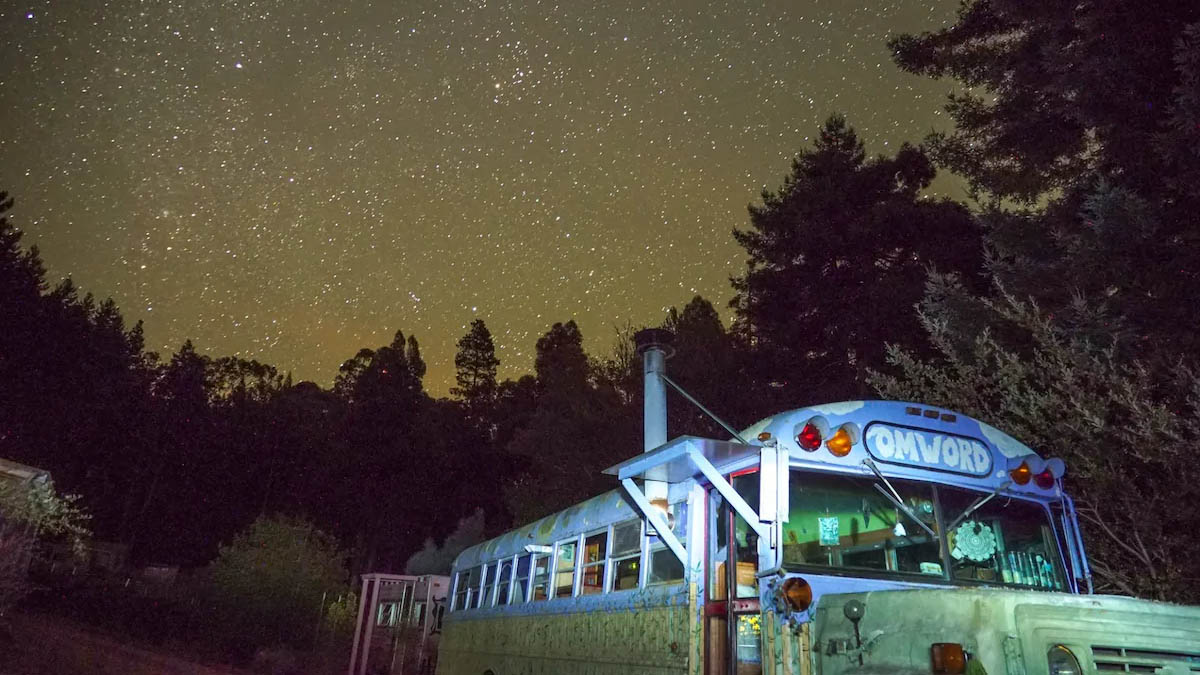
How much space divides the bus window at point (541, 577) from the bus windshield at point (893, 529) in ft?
13.7

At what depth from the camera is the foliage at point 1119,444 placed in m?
7.23

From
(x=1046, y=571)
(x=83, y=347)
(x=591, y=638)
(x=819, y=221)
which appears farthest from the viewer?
(x=83, y=347)

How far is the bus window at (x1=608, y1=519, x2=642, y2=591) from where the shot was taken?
6434 mm

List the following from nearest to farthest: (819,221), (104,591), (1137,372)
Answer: (1137,372) → (819,221) → (104,591)

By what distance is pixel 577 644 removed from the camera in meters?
7.06

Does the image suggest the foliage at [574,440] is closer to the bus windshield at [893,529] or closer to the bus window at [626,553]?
the bus window at [626,553]

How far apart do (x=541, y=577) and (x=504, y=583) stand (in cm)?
135

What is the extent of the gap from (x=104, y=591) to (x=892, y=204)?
2719 cm

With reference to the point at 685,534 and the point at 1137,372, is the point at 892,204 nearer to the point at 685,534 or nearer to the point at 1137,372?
the point at 1137,372

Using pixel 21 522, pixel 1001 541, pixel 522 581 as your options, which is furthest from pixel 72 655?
pixel 1001 541

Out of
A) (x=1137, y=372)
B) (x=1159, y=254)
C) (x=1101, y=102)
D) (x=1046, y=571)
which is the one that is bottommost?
(x=1046, y=571)

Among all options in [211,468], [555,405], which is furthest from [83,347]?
[555,405]

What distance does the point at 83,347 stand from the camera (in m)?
43.4

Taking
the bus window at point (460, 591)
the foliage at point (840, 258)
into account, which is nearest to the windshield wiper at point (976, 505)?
the bus window at point (460, 591)
